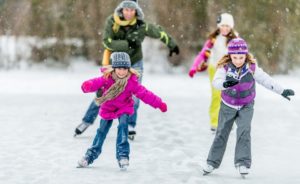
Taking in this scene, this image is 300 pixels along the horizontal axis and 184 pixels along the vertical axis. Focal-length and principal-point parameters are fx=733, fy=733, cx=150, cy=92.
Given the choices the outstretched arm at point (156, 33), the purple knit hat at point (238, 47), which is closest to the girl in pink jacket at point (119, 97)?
the purple knit hat at point (238, 47)

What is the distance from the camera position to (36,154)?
841 centimetres

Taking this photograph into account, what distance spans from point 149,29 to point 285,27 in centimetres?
897

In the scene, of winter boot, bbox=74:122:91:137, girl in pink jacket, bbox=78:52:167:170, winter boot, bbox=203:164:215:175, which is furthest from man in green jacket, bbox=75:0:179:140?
winter boot, bbox=203:164:215:175

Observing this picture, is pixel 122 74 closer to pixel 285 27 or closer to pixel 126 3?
pixel 126 3

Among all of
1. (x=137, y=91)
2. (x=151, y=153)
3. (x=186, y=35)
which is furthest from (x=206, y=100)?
(x=137, y=91)

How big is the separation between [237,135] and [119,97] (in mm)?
1261

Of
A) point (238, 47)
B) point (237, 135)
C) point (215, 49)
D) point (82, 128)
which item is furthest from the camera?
point (215, 49)

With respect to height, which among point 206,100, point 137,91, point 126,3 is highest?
point 126,3

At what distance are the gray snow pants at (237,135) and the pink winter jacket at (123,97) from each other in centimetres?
66

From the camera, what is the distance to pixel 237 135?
23.6ft

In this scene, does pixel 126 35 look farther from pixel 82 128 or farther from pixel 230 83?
pixel 230 83

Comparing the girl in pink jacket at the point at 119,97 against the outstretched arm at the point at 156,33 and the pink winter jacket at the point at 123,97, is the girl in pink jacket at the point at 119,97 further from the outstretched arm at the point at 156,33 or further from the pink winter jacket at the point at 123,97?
the outstretched arm at the point at 156,33

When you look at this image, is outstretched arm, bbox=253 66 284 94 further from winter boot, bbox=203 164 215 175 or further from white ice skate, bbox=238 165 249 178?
winter boot, bbox=203 164 215 175

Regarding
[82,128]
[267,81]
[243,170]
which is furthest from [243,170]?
[82,128]
